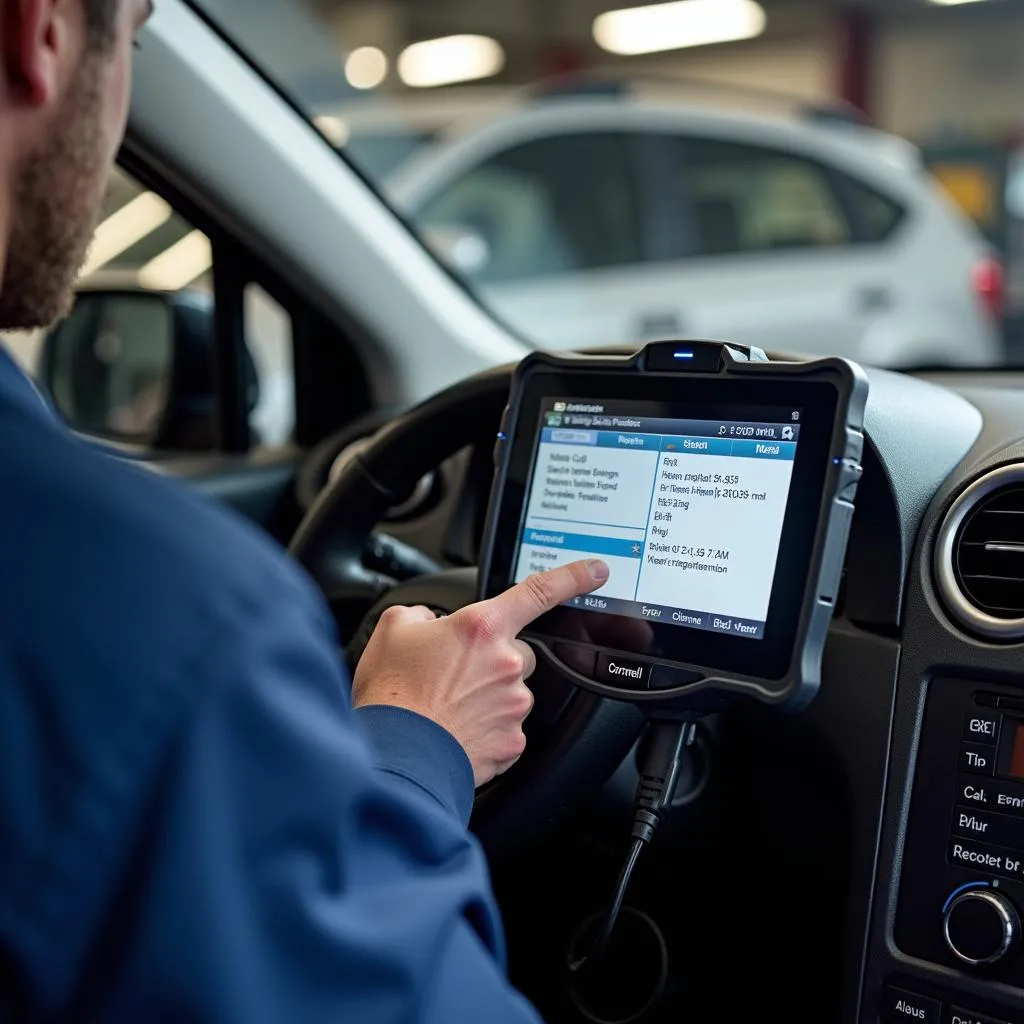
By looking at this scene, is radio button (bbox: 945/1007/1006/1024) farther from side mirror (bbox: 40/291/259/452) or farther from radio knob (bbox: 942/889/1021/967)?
side mirror (bbox: 40/291/259/452)

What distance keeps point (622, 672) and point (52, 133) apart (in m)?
0.58

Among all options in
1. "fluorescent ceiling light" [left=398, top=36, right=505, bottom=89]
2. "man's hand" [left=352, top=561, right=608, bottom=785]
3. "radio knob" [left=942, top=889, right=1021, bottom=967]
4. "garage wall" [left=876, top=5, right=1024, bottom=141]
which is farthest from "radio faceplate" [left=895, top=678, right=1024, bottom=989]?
"fluorescent ceiling light" [left=398, top=36, right=505, bottom=89]

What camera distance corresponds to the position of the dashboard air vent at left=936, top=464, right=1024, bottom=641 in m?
1.09

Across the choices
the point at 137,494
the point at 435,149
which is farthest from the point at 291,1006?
the point at 435,149

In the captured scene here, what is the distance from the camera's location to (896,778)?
113cm

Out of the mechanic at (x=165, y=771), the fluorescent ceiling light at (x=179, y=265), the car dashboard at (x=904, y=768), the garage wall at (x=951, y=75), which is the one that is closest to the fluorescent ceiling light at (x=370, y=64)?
the garage wall at (x=951, y=75)

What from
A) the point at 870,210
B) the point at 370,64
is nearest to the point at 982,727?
the point at 870,210

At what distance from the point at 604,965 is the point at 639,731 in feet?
0.98

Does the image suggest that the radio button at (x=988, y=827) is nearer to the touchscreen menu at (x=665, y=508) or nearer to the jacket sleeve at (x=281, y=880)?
the touchscreen menu at (x=665, y=508)

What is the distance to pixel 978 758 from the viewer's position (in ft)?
3.54

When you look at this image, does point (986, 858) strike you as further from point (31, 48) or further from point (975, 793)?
point (31, 48)

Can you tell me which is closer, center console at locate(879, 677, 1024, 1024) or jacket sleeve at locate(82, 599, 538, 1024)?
jacket sleeve at locate(82, 599, 538, 1024)

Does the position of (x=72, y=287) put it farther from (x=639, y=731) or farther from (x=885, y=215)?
(x=885, y=215)

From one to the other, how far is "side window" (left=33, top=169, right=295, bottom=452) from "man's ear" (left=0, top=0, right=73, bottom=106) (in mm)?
1124
